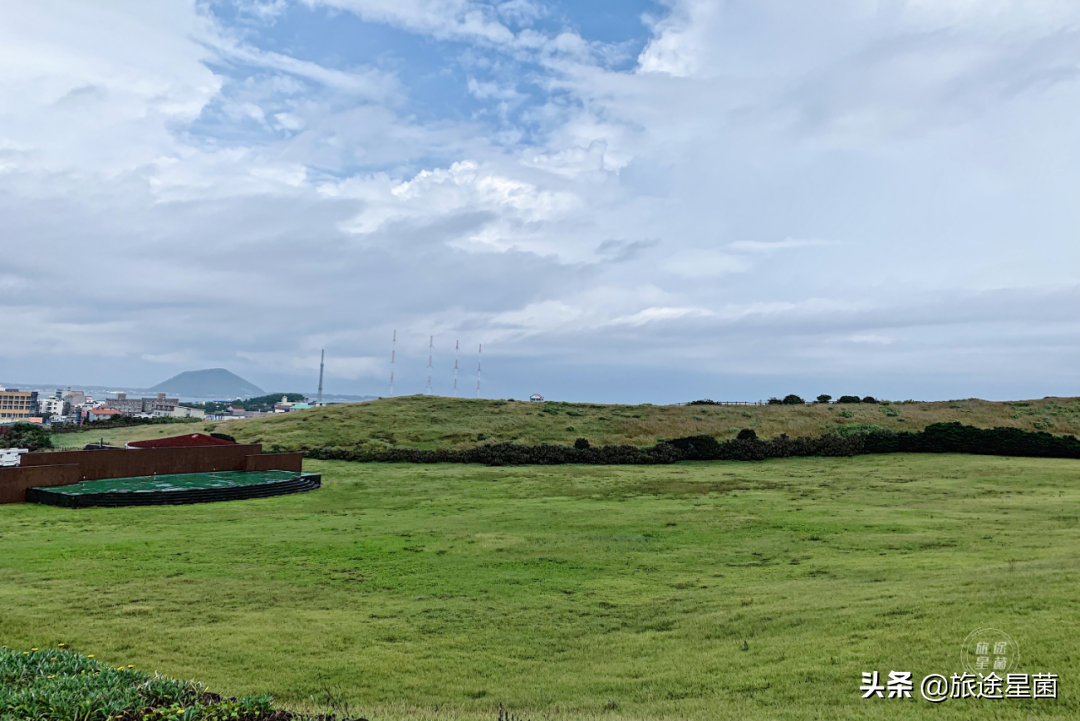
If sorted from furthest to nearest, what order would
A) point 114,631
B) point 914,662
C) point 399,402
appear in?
point 399,402 < point 114,631 < point 914,662

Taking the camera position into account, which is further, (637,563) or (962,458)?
(962,458)

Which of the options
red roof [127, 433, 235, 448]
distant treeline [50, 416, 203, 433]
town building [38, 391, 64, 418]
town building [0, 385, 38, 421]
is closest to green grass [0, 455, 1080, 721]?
red roof [127, 433, 235, 448]

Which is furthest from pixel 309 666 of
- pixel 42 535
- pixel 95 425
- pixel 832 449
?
pixel 95 425

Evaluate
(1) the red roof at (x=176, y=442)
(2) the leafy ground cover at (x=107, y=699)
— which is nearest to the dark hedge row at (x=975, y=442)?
(1) the red roof at (x=176, y=442)

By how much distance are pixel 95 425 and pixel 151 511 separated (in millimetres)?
50360

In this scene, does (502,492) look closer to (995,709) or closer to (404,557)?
(404,557)

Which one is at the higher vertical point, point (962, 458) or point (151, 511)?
point (962, 458)

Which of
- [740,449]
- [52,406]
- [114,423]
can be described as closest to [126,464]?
[740,449]

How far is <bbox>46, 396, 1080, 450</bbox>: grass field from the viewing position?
43.4 m

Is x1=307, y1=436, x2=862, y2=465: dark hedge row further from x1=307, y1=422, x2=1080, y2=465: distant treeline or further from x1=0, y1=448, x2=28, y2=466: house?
x1=0, y1=448, x2=28, y2=466: house

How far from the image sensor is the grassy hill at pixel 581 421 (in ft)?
142

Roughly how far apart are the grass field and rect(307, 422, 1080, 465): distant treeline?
5007 mm

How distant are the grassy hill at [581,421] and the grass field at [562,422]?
0.22 ft

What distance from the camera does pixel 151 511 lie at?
70.2 feet
